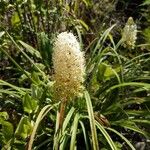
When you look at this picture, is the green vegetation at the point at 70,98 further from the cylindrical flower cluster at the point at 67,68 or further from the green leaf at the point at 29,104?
the cylindrical flower cluster at the point at 67,68

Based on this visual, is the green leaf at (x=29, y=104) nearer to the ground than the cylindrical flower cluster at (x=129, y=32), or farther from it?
nearer to the ground

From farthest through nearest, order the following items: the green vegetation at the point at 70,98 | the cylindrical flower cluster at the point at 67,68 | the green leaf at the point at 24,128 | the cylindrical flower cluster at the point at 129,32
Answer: the cylindrical flower cluster at the point at 129,32 → the green vegetation at the point at 70,98 → the green leaf at the point at 24,128 → the cylindrical flower cluster at the point at 67,68

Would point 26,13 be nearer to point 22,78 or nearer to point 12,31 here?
point 12,31

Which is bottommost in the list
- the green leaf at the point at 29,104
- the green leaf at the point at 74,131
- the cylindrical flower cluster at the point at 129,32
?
the green leaf at the point at 74,131

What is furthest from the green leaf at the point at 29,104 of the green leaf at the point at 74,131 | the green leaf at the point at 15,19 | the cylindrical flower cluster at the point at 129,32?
the green leaf at the point at 15,19

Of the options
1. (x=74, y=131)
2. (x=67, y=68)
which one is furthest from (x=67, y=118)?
(x=67, y=68)

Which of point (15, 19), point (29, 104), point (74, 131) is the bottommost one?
point (74, 131)

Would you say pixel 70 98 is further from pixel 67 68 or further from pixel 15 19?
pixel 15 19

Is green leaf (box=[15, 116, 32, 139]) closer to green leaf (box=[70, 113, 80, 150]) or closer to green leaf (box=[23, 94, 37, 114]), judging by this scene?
green leaf (box=[23, 94, 37, 114])
